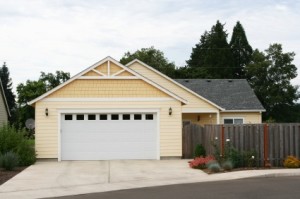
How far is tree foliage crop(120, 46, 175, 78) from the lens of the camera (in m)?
73.6

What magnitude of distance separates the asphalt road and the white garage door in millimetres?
8872

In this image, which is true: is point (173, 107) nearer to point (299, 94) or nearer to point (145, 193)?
point (145, 193)

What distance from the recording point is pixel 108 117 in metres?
24.2

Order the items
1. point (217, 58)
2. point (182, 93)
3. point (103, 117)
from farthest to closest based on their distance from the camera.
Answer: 1. point (217, 58)
2. point (182, 93)
3. point (103, 117)

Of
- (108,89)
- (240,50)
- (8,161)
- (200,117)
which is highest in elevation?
(240,50)

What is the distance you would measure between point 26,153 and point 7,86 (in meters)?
61.6

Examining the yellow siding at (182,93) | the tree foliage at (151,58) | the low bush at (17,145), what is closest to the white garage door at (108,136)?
the low bush at (17,145)

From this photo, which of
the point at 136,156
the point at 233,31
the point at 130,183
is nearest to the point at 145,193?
the point at 130,183

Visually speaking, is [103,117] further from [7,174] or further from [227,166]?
[227,166]

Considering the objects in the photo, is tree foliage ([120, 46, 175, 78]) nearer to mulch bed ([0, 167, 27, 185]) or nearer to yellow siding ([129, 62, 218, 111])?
yellow siding ([129, 62, 218, 111])

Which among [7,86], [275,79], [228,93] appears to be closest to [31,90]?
[7,86]

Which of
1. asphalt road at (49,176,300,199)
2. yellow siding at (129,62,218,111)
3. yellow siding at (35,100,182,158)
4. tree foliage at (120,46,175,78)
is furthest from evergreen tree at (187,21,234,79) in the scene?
asphalt road at (49,176,300,199)

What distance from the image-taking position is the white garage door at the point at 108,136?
78.5ft

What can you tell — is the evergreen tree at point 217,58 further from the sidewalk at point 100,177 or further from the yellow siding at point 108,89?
the sidewalk at point 100,177
